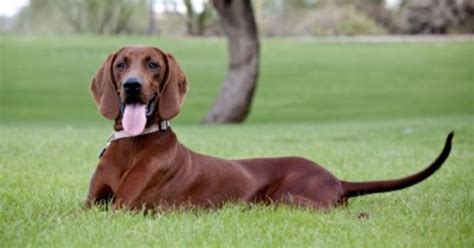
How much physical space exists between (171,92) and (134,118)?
33 centimetres

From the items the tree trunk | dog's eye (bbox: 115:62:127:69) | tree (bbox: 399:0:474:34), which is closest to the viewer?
dog's eye (bbox: 115:62:127:69)

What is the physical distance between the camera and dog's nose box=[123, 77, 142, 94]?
5.99 m

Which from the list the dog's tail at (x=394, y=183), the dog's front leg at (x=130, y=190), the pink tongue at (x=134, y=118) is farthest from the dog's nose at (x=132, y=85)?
the dog's tail at (x=394, y=183)

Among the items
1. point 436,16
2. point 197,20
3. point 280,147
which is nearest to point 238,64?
point 280,147

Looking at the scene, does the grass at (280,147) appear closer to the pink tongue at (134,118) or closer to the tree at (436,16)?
the pink tongue at (134,118)

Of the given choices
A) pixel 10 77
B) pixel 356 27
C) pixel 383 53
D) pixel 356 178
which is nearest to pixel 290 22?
pixel 356 27

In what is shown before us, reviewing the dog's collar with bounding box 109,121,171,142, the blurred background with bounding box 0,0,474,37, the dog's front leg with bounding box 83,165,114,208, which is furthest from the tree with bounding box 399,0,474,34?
the dog's front leg with bounding box 83,165,114,208

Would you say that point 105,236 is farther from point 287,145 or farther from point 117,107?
point 287,145

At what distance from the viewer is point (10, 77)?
1380 inches

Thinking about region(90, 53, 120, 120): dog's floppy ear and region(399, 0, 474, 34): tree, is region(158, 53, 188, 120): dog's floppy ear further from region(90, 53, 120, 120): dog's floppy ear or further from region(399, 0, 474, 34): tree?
region(399, 0, 474, 34): tree

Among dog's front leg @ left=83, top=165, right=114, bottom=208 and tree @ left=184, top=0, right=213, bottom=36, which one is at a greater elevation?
dog's front leg @ left=83, top=165, right=114, bottom=208

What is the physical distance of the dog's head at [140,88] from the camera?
6.11 m

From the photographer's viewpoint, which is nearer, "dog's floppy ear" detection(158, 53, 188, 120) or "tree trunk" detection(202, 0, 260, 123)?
"dog's floppy ear" detection(158, 53, 188, 120)

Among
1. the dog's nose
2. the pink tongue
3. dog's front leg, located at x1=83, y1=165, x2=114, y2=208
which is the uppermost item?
the dog's nose
